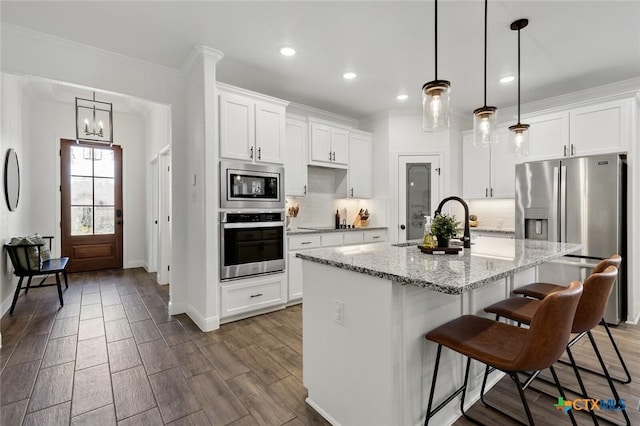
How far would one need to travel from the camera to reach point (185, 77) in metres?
3.48

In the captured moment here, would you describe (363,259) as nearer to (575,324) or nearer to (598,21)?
(575,324)

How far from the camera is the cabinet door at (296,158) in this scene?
4.07 metres

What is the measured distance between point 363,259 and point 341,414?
2.76ft

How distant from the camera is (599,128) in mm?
3398

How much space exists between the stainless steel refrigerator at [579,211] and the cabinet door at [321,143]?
247cm

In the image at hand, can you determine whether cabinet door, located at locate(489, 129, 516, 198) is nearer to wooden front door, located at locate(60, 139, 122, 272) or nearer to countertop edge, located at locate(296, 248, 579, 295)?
countertop edge, located at locate(296, 248, 579, 295)

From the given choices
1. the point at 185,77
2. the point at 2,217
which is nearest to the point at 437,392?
the point at 185,77

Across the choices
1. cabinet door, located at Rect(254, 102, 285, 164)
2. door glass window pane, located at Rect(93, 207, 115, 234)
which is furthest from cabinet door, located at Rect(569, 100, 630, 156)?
door glass window pane, located at Rect(93, 207, 115, 234)

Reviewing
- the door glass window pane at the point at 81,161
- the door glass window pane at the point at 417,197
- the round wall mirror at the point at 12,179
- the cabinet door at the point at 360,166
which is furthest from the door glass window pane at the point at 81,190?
the door glass window pane at the point at 417,197

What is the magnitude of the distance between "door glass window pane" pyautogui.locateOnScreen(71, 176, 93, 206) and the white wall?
2.51ft

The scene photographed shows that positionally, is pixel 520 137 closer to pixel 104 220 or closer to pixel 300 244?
pixel 300 244

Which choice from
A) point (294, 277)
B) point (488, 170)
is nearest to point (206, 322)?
point (294, 277)

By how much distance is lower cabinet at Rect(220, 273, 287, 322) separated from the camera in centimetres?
319

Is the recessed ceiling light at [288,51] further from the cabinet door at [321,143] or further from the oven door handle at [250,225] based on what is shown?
the oven door handle at [250,225]
